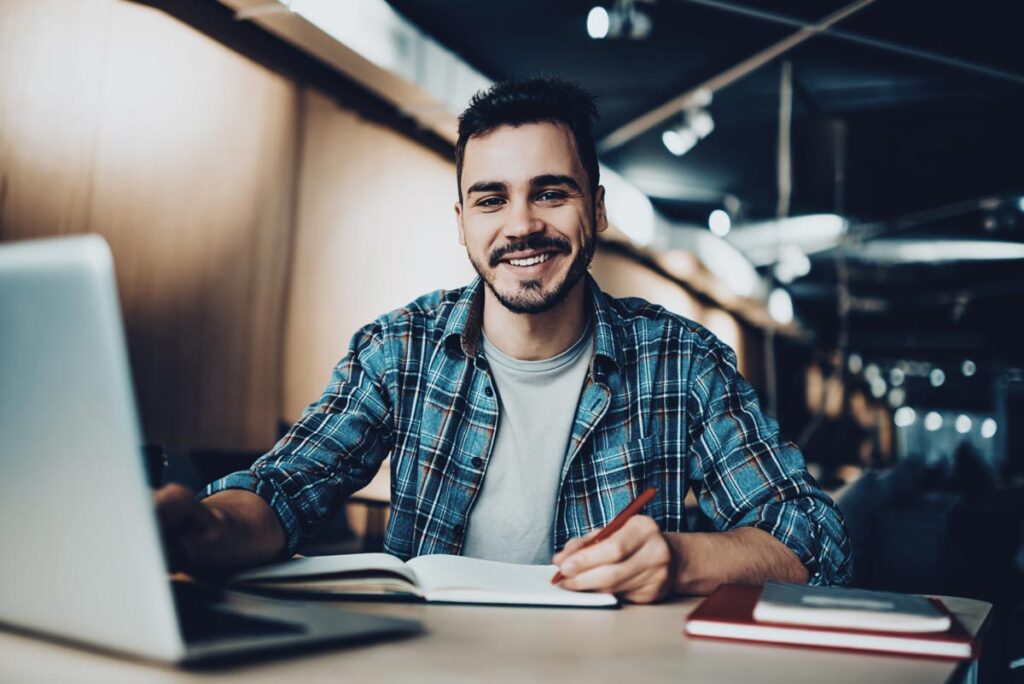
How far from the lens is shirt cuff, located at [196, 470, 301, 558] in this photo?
1266 millimetres

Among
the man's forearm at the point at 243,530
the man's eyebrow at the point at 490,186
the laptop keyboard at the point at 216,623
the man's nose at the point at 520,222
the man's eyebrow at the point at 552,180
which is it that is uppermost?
the man's eyebrow at the point at 552,180

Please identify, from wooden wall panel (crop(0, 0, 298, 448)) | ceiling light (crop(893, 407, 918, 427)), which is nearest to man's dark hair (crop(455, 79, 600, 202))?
wooden wall panel (crop(0, 0, 298, 448))

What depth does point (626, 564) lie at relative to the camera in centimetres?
107

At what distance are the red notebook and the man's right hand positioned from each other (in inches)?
21.6

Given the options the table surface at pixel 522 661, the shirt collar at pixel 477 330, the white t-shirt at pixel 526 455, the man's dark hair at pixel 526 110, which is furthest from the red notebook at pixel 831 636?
the man's dark hair at pixel 526 110

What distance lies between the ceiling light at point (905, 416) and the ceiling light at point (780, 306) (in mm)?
10241

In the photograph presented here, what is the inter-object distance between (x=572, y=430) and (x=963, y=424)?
76.0 feet

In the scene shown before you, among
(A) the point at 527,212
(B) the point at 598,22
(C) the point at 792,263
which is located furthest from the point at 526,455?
(C) the point at 792,263

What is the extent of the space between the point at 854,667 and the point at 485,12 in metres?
4.51

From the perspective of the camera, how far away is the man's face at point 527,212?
178 cm

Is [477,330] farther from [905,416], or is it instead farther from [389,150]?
[905,416]

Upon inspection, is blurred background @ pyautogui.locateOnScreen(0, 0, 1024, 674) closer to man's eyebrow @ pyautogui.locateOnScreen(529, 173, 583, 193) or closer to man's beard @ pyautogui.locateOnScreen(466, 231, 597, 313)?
man's beard @ pyautogui.locateOnScreen(466, 231, 597, 313)

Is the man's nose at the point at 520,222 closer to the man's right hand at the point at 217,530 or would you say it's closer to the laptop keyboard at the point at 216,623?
the man's right hand at the point at 217,530

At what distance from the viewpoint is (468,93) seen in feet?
17.3
